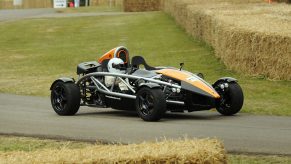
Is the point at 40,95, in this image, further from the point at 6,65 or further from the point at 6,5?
the point at 6,5

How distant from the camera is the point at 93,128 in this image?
1278 cm

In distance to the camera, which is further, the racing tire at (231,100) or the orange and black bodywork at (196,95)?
the racing tire at (231,100)

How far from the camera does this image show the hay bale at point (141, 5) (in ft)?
189

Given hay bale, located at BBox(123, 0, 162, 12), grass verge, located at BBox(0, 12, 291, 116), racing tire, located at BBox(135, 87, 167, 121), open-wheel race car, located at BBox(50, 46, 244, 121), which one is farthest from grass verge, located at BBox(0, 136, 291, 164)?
hay bale, located at BBox(123, 0, 162, 12)

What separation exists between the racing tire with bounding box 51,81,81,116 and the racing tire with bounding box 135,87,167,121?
58.1 inches

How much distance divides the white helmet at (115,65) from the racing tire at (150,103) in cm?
133

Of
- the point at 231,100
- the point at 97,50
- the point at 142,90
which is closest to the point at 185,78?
the point at 142,90

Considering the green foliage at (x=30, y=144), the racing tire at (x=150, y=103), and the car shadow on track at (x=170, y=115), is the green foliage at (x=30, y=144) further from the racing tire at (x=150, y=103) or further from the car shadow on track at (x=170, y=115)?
the car shadow on track at (x=170, y=115)

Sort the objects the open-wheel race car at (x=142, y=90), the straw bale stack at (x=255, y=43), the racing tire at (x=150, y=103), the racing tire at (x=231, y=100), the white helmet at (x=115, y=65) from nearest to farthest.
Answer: the racing tire at (x=150, y=103), the open-wheel race car at (x=142, y=90), the racing tire at (x=231, y=100), the white helmet at (x=115, y=65), the straw bale stack at (x=255, y=43)

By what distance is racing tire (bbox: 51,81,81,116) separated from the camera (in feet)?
47.7

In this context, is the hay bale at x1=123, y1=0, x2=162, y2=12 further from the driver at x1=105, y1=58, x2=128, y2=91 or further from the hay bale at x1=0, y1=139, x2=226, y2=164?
the hay bale at x1=0, y1=139, x2=226, y2=164

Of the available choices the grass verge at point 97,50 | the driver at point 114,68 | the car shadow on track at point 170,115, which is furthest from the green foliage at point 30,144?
the grass verge at point 97,50

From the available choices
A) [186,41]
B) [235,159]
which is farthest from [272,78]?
[186,41]

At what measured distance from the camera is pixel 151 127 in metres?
12.7
